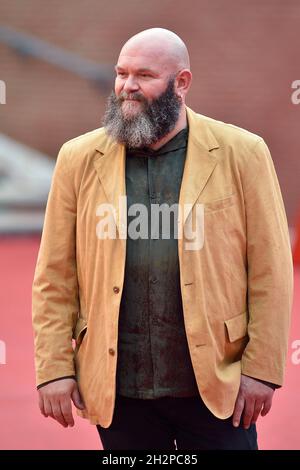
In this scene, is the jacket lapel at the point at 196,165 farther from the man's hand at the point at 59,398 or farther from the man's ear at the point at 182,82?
the man's hand at the point at 59,398

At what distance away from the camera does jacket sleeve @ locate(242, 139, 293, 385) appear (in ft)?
9.73

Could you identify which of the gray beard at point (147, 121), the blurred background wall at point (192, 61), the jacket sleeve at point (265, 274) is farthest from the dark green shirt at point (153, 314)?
the blurred background wall at point (192, 61)

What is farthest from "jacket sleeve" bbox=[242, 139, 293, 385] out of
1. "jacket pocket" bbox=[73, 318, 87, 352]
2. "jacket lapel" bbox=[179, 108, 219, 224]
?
"jacket pocket" bbox=[73, 318, 87, 352]

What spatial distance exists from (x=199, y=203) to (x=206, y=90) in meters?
8.51

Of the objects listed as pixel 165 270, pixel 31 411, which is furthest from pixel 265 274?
pixel 31 411

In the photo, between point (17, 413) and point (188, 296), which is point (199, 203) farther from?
point (17, 413)

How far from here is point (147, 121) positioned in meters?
2.97

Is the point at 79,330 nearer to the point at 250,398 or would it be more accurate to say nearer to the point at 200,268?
the point at 200,268

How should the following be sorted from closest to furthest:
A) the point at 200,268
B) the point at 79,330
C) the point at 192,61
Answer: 1. the point at 200,268
2. the point at 79,330
3. the point at 192,61

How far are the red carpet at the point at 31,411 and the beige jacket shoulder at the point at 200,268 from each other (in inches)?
69.3

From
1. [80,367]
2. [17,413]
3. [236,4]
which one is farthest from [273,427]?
[236,4]

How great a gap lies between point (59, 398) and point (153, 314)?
0.45 metres

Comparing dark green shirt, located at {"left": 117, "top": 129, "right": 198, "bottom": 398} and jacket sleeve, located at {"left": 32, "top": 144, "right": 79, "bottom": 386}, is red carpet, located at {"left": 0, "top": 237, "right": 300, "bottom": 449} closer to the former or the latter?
jacket sleeve, located at {"left": 32, "top": 144, "right": 79, "bottom": 386}

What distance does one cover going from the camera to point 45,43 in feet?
38.9
